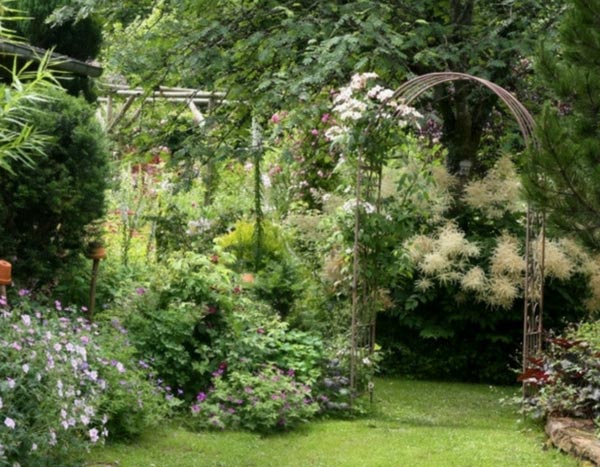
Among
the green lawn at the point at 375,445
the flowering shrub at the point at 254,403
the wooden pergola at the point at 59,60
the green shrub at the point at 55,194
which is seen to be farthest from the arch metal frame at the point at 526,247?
the wooden pergola at the point at 59,60

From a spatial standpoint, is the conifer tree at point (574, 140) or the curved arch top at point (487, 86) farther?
the curved arch top at point (487, 86)

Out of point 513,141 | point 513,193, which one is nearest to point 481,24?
point 513,141

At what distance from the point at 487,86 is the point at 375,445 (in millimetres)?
2885

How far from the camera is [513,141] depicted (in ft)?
31.0

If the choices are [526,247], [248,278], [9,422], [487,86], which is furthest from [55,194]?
[526,247]

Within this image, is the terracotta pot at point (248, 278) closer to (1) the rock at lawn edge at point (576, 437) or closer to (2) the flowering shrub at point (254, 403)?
(2) the flowering shrub at point (254, 403)

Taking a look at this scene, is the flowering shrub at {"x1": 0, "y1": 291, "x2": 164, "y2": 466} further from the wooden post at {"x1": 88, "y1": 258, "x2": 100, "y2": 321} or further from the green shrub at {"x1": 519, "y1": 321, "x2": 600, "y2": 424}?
the green shrub at {"x1": 519, "y1": 321, "x2": 600, "y2": 424}

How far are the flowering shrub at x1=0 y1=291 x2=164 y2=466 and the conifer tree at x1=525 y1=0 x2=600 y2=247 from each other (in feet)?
8.73

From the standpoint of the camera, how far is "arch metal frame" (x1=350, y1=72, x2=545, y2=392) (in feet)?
24.6

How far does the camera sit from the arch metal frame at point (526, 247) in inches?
295

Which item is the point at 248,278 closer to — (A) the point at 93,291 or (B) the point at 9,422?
(A) the point at 93,291

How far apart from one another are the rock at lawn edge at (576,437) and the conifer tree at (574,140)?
115cm

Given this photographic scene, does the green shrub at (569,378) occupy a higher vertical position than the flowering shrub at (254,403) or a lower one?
higher

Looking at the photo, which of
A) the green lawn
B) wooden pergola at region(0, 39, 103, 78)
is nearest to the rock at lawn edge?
the green lawn
